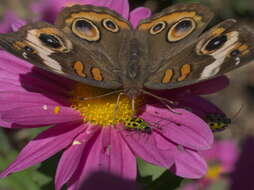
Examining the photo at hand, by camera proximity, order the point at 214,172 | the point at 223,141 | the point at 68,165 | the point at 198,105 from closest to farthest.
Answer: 1. the point at 68,165
2. the point at 198,105
3. the point at 214,172
4. the point at 223,141

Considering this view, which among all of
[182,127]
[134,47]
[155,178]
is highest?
[134,47]

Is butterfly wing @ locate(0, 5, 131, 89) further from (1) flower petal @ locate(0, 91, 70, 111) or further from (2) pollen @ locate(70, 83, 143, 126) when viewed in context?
(1) flower petal @ locate(0, 91, 70, 111)

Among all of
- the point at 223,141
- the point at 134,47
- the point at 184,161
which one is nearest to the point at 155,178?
the point at 184,161

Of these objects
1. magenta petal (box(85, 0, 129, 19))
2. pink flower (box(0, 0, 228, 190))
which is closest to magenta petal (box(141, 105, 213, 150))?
pink flower (box(0, 0, 228, 190))

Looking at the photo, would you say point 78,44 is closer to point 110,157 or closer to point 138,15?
point 138,15

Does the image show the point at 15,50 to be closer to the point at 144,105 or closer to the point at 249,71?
the point at 144,105

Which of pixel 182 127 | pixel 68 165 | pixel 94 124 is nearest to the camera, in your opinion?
pixel 68 165

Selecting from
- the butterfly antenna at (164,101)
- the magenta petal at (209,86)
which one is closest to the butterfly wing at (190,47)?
the butterfly antenna at (164,101)

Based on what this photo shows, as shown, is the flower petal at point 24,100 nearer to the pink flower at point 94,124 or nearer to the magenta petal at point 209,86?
the pink flower at point 94,124
